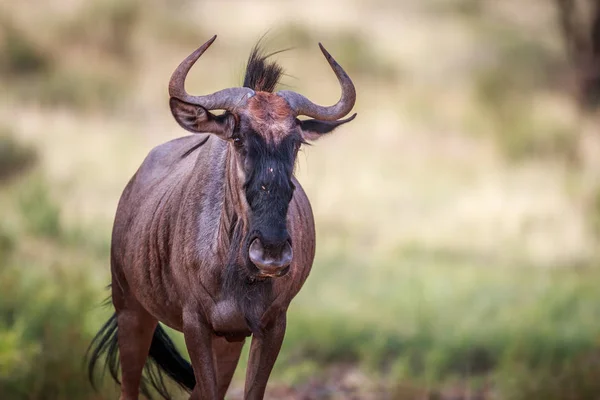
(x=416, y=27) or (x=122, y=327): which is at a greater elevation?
(x=416, y=27)

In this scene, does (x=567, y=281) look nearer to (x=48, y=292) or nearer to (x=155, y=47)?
(x=48, y=292)

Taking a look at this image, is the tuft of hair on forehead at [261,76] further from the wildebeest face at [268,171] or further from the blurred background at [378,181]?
the blurred background at [378,181]

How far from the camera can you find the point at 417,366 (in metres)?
11.1

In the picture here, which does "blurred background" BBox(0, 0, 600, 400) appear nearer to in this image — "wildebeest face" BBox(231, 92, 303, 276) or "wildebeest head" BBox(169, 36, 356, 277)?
"wildebeest head" BBox(169, 36, 356, 277)

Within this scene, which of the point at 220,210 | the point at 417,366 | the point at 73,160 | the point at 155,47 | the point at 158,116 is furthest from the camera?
the point at 155,47

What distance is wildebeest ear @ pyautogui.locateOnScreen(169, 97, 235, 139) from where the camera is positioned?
5004 mm

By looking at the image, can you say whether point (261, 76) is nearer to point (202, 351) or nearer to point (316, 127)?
point (316, 127)

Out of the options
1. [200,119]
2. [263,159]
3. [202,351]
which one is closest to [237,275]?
[202,351]

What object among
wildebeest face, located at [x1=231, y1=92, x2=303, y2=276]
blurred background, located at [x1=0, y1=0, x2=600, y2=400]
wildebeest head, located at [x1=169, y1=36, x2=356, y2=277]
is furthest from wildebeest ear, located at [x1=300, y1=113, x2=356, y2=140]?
blurred background, located at [x1=0, y1=0, x2=600, y2=400]

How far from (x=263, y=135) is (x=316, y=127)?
46 cm

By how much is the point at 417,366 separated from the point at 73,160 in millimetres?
6261

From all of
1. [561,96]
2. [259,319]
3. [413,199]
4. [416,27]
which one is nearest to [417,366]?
[413,199]

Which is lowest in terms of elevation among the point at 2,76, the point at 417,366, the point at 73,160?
the point at 417,366

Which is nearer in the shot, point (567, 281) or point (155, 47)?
point (567, 281)
